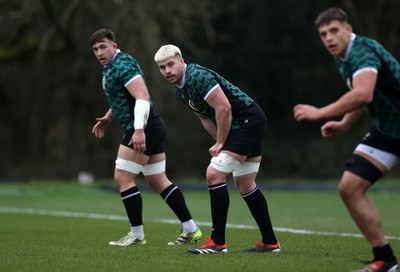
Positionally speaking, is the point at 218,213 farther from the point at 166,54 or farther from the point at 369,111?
the point at 369,111

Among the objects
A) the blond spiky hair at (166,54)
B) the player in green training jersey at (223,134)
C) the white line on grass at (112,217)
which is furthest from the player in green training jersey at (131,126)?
the white line on grass at (112,217)

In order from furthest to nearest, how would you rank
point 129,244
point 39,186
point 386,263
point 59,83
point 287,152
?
point 287,152
point 59,83
point 39,186
point 129,244
point 386,263

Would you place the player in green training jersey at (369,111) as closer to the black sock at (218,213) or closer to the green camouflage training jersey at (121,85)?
the black sock at (218,213)

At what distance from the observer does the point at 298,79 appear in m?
29.2

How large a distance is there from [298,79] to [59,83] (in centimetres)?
833

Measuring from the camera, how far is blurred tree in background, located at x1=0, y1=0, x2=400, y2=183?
26.1m

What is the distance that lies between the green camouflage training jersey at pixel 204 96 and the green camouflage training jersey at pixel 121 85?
83 cm

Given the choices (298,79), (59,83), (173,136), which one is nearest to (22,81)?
(59,83)

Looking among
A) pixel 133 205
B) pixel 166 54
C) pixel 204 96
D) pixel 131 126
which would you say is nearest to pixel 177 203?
pixel 133 205

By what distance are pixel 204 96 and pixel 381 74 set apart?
1891mm

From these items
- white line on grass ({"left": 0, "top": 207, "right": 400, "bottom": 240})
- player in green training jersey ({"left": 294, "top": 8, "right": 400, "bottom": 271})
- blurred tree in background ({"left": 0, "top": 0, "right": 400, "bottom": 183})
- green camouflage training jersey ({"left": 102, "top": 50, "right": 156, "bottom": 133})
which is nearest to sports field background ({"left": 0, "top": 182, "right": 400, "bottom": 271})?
white line on grass ({"left": 0, "top": 207, "right": 400, "bottom": 240})

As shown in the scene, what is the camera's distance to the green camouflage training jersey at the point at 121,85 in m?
8.30

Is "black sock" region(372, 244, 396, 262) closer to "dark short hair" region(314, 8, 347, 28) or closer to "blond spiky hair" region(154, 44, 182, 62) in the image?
"dark short hair" region(314, 8, 347, 28)

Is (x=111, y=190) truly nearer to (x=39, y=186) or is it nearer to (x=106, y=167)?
(x=39, y=186)
